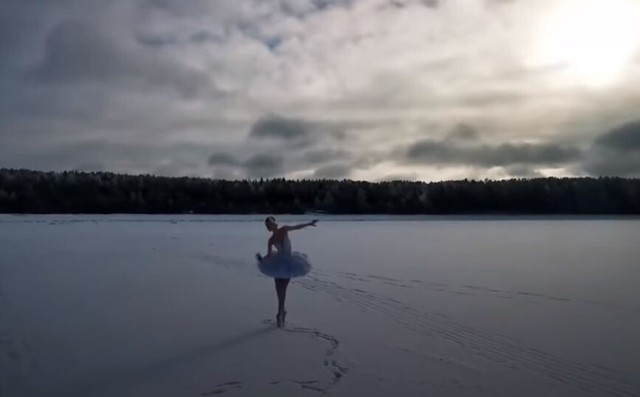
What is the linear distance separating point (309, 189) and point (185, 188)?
1220 centimetres

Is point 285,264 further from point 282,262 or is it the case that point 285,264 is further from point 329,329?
point 329,329

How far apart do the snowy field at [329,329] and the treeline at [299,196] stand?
42223 millimetres

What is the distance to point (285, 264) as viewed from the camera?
8234 millimetres

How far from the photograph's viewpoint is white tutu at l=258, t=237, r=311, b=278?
26.9 ft

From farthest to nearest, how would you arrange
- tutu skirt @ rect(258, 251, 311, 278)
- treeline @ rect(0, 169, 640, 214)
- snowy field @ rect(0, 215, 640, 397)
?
treeline @ rect(0, 169, 640, 214)
tutu skirt @ rect(258, 251, 311, 278)
snowy field @ rect(0, 215, 640, 397)

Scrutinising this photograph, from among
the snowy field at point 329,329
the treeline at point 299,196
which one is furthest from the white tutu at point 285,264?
the treeline at point 299,196

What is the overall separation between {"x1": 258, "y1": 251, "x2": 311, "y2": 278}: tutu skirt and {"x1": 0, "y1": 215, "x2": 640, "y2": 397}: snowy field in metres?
0.73

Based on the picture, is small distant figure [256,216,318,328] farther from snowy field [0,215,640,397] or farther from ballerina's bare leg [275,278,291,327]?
snowy field [0,215,640,397]

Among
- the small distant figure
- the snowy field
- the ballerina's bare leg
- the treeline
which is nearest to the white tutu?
the small distant figure

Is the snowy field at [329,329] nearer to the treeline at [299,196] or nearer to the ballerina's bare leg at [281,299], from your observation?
the ballerina's bare leg at [281,299]

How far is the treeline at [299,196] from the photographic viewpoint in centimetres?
5584

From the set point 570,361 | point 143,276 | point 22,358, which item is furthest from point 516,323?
point 143,276

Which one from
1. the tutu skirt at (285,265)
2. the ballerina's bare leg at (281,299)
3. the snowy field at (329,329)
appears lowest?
the snowy field at (329,329)

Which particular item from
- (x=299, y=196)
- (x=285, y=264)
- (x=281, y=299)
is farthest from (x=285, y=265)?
(x=299, y=196)
